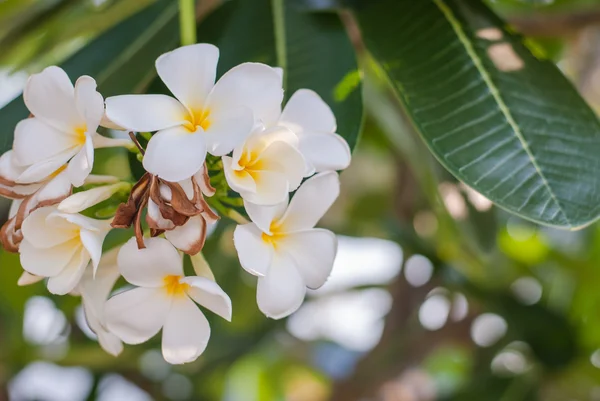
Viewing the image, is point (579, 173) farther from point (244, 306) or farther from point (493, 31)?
point (244, 306)

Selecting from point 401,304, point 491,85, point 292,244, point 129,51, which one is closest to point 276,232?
point 292,244

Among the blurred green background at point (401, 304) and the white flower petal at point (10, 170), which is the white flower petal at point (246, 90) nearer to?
the white flower petal at point (10, 170)

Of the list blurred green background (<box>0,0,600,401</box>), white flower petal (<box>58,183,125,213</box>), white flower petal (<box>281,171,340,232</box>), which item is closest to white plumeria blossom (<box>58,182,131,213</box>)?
white flower petal (<box>58,183,125,213</box>)

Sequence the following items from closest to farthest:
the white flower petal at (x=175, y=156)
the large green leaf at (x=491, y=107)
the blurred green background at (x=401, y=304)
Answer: the white flower petal at (x=175, y=156), the large green leaf at (x=491, y=107), the blurred green background at (x=401, y=304)

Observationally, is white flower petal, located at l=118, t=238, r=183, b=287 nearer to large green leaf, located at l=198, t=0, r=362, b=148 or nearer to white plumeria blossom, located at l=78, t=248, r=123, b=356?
white plumeria blossom, located at l=78, t=248, r=123, b=356

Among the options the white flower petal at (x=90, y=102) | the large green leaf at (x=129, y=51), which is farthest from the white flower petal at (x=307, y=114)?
the large green leaf at (x=129, y=51)

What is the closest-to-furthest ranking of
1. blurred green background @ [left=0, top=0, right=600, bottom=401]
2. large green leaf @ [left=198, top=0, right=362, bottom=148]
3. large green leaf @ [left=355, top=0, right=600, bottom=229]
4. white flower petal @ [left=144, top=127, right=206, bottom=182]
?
white flower petal @ [left=144, top=127, right=206, bottom=182]
large green leaf @ [left=355, top=0, right=600, bottom=229]
large green leaf @ [left=198, top=0, right=362, bottom=148]
blurred green background @ [left=0, top=0, right=600, bottom=401]
